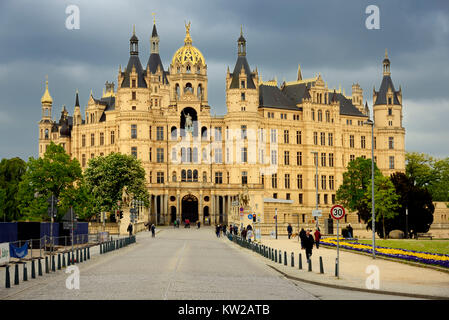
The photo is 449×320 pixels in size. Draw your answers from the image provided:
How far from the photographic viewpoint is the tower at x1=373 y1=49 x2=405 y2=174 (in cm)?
13638

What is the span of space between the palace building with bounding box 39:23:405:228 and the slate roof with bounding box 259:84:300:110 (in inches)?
9.1

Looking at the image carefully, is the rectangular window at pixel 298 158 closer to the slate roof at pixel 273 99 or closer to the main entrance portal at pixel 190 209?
the slate roof at pixel 273 99

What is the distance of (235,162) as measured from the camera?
A: 12144 cm

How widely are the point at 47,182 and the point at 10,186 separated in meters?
30.0

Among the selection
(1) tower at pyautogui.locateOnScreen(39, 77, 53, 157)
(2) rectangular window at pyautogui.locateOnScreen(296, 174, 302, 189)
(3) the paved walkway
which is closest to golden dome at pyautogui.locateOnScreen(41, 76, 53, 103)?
(1) tower at pyautogui.locateOnScreen(39, 77, 53, 157)

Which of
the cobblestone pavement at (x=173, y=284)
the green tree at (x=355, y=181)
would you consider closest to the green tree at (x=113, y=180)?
the green tree at (x=355, y=181)

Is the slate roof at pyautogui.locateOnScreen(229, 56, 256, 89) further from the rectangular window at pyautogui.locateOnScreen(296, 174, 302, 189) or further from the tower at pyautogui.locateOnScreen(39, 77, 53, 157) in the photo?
the tower at pyautogui.locateOnScreen(39, 77, 53, 157)

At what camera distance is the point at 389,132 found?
136625 millimetres

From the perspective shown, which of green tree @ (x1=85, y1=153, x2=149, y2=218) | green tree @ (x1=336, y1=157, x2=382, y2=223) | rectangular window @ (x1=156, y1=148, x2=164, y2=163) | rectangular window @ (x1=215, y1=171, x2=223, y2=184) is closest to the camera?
green tree @ (x1=85, y1=153, x2=149, y2=218)

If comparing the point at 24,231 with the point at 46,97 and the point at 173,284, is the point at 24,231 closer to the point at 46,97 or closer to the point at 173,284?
the point at 173,284

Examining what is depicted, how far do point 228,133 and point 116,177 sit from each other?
31814 mm

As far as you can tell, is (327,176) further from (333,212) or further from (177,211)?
(333,212)

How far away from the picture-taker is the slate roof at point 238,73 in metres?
123

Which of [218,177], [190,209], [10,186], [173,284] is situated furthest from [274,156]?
[173,284]
